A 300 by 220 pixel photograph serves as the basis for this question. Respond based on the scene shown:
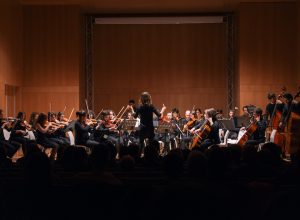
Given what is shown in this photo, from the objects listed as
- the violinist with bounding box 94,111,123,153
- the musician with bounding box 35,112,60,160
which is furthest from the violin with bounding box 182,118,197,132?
the musician with bounding box 35,112,60,160

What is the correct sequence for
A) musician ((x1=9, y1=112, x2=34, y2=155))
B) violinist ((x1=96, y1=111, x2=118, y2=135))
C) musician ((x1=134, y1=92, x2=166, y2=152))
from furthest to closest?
1. violinist ((x1=96, y1=111, x2=118, y2=135))
2. musician ((x1=9, y1=112, x2=34, y2=155))
3. musician ((x1=134, y1=92, x2=166, y2=152))

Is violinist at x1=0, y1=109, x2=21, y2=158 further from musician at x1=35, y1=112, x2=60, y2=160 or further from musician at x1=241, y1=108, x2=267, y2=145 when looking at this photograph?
musician at x1=241, y1=108, x2=267, y2=145

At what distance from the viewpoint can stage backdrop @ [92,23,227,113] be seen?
54.5 feet

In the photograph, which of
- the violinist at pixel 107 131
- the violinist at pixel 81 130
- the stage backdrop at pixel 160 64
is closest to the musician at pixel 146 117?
the violinist at pixel 81 130

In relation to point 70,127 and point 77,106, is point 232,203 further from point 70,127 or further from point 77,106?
point 77,106

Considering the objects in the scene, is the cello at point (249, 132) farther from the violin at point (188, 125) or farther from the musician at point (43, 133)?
the musician at point (43, 133)

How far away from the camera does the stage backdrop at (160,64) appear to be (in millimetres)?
16625

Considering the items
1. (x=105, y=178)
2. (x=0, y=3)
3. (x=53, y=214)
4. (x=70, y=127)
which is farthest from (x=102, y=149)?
(x=0, y=3)

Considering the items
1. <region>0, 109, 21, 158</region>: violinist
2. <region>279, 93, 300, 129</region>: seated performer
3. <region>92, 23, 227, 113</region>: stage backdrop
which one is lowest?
<region>0, 109, 21, 158</region>: violinist

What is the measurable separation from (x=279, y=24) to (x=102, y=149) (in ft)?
41.0

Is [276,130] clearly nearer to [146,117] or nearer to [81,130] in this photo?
[146,117]

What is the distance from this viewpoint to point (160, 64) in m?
16.8

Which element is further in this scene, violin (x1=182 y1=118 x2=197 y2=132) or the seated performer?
violin (x1=182 y1=118 x2=197 y2=132)

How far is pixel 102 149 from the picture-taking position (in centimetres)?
375
